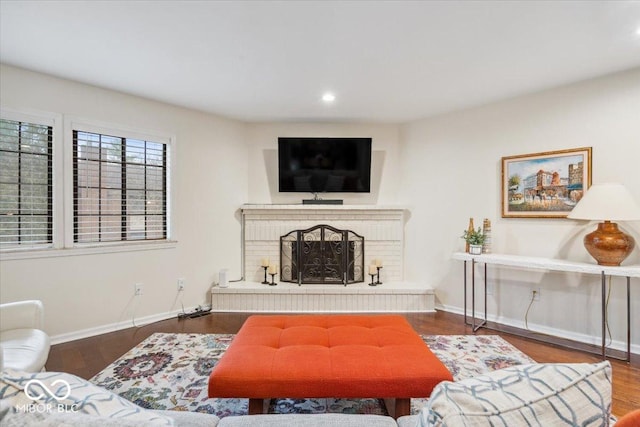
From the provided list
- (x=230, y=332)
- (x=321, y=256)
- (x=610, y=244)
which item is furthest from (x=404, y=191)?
(x=230, y=332)

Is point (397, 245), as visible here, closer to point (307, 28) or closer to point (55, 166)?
point (307, 28)

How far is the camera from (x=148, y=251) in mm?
3623

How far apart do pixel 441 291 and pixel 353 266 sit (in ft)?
3.85

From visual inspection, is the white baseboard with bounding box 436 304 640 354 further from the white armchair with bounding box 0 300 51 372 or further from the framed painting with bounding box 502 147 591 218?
the white armchair with bounding box 0 300 51 372

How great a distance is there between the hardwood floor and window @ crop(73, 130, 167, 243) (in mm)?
1004

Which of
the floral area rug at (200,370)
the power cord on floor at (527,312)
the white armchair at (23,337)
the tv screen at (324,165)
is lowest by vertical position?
the floral area rug at (200,370)

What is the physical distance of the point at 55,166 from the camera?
299 centimetres

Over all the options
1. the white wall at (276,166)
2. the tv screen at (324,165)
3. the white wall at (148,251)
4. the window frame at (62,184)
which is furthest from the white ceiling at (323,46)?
the white wall at (276,166)

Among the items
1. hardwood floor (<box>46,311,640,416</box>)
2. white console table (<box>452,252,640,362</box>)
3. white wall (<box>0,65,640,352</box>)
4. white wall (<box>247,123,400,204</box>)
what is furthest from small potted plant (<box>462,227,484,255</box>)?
white wall (<box>247,123,400,204</box>)

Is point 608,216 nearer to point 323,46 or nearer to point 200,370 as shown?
point 323,46

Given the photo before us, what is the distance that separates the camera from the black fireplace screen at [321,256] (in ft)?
13.9

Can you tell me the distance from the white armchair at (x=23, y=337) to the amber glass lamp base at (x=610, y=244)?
413 cm

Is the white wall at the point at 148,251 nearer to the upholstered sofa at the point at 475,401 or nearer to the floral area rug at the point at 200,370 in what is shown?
the floral area rug at the point at 200,370

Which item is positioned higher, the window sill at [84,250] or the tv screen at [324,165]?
the tv screen at [324,165]
